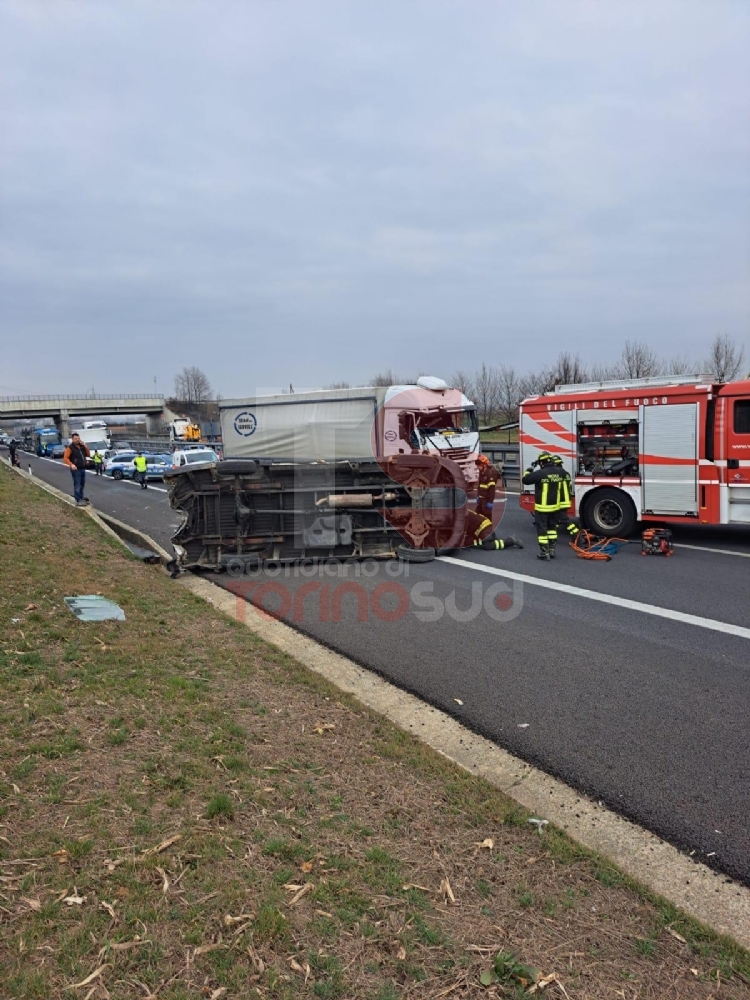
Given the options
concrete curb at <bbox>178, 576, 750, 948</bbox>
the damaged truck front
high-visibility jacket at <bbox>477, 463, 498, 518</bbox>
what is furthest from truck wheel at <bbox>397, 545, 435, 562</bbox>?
concrete curb at <bbox>178, 576, 750, 948</bbox>

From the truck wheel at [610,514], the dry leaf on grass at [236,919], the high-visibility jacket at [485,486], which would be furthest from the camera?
the high-visibility jacket at [485,486]

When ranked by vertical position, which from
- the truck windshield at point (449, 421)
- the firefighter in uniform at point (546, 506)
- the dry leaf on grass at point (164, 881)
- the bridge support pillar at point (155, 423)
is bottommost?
the dry leaf on grass at point (164, 881)

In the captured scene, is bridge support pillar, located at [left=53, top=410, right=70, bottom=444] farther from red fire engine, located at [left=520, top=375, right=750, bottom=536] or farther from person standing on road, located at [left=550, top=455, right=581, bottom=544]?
person standing on road, located at [left=550, top=455, right=581, bottom=544]

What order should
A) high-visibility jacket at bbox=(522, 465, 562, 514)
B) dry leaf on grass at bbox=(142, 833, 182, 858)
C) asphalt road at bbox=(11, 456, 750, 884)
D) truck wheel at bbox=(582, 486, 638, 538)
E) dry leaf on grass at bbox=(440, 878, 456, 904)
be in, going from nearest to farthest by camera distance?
dry leaf on grass at bbox=(440, 878, 456, 904), dry leaf on grass at bbox=(142, 833, 182, 858), asphalt road at bbox=(11, 456, 750, 884), high-visibility jacket at bbox=(522, 465, 562, 514), truck wheel at bbox=(582, 486, 638, 538)

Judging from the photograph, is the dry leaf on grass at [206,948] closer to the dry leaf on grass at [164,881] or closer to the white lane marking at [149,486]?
the dry leaf on grass at [164,881]

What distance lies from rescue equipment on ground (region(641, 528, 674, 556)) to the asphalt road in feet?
0.72

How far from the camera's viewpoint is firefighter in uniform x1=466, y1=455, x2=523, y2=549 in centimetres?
1275

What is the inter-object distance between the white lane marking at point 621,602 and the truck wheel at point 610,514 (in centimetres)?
323

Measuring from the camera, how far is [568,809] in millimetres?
4062

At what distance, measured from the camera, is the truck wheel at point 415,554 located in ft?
38.1

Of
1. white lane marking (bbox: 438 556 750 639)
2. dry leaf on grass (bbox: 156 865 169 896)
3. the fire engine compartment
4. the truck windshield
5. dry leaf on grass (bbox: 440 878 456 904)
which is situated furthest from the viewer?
the truck windshield

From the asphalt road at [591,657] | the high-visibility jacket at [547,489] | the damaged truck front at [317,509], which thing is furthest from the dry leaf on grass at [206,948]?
the high-visibility jacket at [547,489]

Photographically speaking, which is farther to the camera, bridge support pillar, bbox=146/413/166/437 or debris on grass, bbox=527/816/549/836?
bridge support pillar, bbox=146/413/166/437

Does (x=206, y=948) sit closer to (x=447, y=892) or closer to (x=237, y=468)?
(x=447, y=892)
